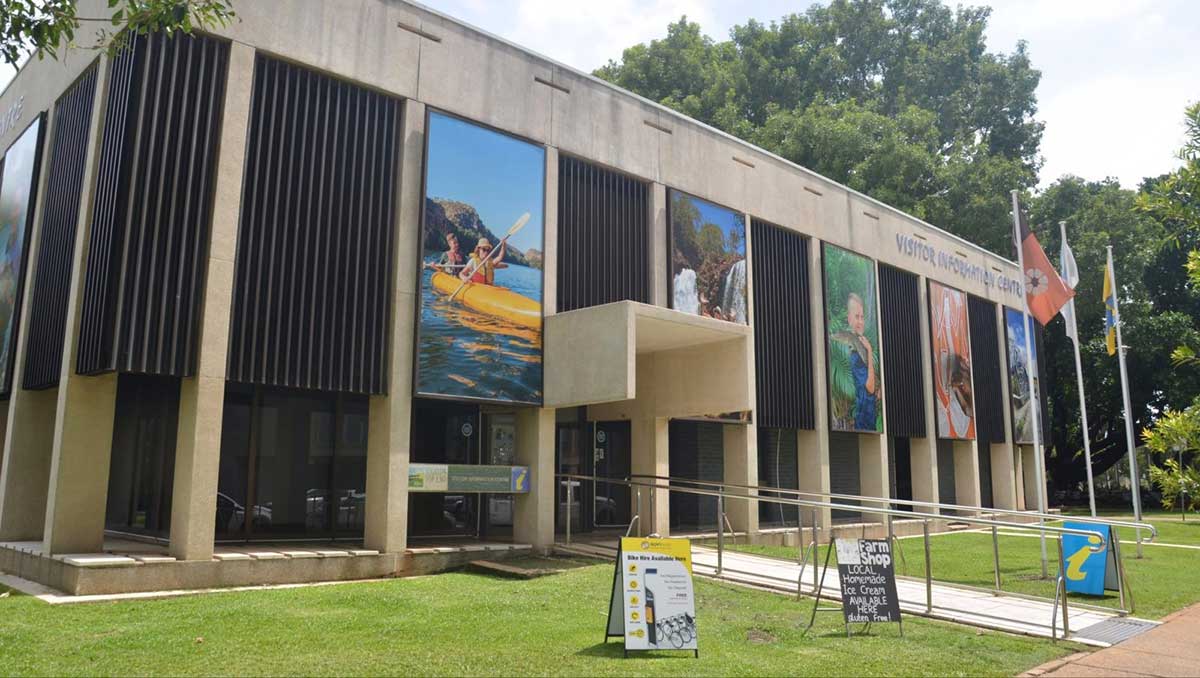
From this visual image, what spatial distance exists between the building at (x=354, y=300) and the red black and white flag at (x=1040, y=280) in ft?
19.7

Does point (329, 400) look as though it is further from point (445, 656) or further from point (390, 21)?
point (445, 656)

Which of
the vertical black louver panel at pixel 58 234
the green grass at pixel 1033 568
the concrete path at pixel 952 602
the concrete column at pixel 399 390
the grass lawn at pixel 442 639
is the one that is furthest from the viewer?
the concrete column at pixel 399 390

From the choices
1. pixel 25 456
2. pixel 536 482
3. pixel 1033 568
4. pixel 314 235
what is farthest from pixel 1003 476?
pixel 25 456

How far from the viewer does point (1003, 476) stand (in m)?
31.5

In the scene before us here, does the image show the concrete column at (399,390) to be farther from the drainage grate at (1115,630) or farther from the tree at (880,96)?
the tree at (880,96)

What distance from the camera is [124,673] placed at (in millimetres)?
7094

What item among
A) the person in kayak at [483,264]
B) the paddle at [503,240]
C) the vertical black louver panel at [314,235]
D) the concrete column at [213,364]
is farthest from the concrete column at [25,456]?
the person in kayak at [483,264]

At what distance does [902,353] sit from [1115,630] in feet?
54.4

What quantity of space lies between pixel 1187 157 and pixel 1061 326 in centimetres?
4233

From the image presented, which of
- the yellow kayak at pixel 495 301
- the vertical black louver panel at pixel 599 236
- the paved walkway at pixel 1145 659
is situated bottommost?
the paved walkway at pixel 1145 659

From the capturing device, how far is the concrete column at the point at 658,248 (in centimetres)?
1870

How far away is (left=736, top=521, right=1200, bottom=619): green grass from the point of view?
12648mm

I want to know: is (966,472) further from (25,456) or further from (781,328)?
(25,456)

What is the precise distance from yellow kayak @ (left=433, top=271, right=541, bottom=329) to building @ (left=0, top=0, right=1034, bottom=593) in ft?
0.22
